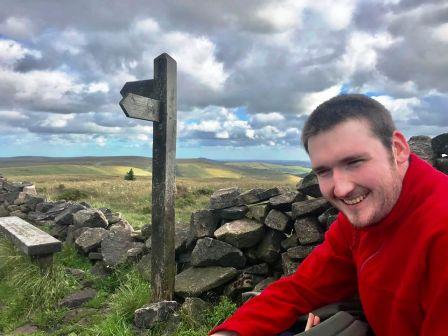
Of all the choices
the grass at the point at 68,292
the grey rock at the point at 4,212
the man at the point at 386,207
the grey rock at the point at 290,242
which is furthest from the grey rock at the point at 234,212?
the grey rock at the point at 4,212

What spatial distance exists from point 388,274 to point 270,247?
3441mm

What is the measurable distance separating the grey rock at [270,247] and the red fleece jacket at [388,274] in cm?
272

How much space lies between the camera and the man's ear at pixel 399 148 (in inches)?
84.5

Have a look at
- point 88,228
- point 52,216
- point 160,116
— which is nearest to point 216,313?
point 160,116

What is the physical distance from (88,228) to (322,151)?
7.40 m

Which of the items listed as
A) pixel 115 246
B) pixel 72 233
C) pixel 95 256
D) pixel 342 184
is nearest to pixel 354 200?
pixel 342 184

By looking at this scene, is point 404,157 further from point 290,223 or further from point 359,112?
point 290,223

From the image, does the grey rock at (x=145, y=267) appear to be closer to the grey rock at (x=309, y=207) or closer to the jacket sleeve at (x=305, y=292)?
the grey rock at (x=309, y=207)

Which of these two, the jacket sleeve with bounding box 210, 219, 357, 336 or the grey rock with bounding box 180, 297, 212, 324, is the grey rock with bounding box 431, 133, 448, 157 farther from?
the grey rock with bounding box 180, 297, 212, 324

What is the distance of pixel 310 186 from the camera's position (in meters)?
5.41

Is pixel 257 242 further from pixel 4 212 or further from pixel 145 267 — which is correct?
pixel 4 212

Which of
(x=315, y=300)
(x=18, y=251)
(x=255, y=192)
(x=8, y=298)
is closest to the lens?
(x=315, y=300)

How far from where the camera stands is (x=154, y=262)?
566cm

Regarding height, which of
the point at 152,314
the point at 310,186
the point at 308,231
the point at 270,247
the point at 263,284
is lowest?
the point at 152,314
